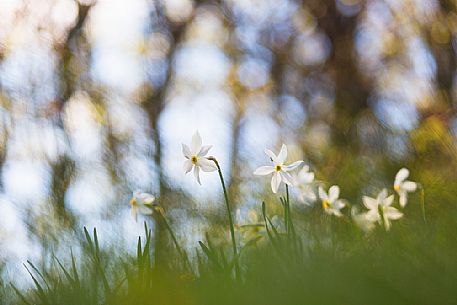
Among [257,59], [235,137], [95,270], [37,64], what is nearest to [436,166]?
[95,270]

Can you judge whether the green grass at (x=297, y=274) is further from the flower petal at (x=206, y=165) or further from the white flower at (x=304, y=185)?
the white flower at (x=304, y=185)

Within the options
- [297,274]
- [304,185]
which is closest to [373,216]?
[304,185]

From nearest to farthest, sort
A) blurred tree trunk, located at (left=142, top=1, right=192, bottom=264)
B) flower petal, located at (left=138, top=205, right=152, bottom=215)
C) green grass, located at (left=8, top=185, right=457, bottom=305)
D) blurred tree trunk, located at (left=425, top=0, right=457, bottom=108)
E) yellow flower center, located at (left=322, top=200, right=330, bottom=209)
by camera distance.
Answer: green grass, located at (left=8, top=185, right=457, bottom=305), flower petal, located at (left=138, top=205, right=152, bottom=215), yellow flower center, located at (left=322, top=200, right=330, bottom=209), blurred tree trunk, located at (left=425, top=0, right=457, bottom=108), blurred tree trunk, located at (left=142, top=1, right=192, bottom=264)

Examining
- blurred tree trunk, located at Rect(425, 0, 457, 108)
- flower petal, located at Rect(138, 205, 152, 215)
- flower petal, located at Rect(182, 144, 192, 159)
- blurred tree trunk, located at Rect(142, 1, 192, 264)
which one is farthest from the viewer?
blurred tree trunk, located at Rect(142, 1, 192, 264)

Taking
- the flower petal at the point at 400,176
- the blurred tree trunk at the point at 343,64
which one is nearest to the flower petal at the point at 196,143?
the flower petal at the point at 400,176

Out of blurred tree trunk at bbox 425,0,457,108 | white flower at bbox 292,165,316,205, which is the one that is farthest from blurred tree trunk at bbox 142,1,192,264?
white flower at bbox 292,165,316,205

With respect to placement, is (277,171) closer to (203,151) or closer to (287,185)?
(287,185)

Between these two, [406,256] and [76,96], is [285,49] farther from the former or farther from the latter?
[406,256]

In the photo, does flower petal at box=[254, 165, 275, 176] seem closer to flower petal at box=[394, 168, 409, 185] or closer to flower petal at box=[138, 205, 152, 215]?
flower petal at box=[138, 205, 152, 215]
